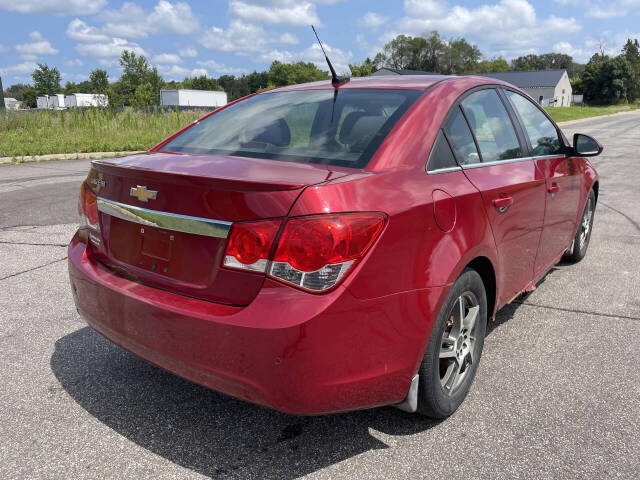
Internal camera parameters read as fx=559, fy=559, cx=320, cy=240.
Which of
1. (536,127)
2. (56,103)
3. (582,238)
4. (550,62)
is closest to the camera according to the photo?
(536,127)

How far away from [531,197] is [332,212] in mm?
1816

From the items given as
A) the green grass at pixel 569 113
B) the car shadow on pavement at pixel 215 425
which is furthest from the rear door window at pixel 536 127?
the green grass at pixel 569 113

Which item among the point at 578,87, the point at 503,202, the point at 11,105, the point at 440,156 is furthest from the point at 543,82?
the point at 440,156

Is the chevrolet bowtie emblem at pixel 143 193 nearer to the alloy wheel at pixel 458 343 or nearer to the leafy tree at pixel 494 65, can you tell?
the alloy wheel at pixel 458 343

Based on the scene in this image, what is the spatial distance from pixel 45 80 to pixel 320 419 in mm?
107782

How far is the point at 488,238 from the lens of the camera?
2.75 m

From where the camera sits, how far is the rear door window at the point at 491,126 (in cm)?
305

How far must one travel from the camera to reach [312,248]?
198cm

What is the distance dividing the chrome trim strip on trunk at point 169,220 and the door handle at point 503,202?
4.83ft

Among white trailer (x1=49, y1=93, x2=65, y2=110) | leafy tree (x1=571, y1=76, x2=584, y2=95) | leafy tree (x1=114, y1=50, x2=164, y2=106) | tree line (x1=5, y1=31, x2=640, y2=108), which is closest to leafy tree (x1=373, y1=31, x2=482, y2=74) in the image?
tree line (x1=5, y1=31, x2=640, y2=108)

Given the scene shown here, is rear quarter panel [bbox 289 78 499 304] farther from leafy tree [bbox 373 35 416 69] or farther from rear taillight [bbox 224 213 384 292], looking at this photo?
leafy tree [bbox 373 35 416 69]

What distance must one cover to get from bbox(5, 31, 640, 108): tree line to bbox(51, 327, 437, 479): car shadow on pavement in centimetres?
7311

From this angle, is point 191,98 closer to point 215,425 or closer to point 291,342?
point 215,425

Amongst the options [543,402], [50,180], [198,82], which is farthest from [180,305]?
[198,82]
